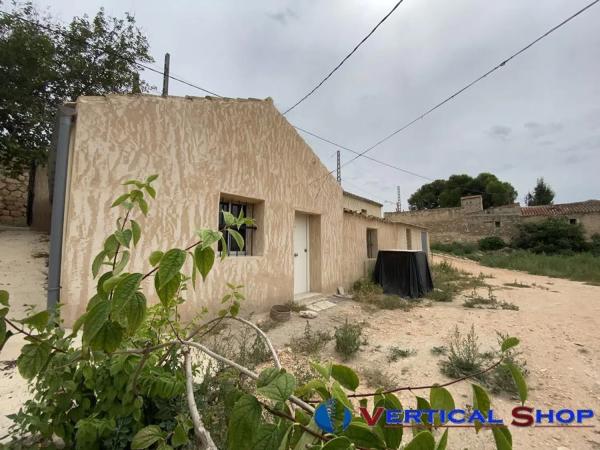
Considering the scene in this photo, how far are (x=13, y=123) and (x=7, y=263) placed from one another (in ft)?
16.6

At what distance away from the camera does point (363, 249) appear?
820 centimetres

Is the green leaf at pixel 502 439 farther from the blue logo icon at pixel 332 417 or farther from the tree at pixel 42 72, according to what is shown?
the tree at pixel 42 72

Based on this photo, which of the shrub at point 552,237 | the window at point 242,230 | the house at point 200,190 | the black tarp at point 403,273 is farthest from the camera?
the shrub at point 552,237

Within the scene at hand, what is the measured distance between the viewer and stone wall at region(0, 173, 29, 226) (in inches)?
324

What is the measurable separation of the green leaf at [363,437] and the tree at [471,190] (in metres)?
37.6

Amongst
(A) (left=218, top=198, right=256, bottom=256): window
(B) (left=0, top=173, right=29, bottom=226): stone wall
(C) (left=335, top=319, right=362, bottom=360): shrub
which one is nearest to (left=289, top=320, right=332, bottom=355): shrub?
(C) (left=335, top=319, right=362, bottom=360): shrub

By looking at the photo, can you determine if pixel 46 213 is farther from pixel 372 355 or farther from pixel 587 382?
pixel 587 382

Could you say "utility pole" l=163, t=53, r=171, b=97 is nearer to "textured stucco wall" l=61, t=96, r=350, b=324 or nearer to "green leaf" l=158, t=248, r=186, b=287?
"textured stucco wall" l=61, t=96, r=350, b=324

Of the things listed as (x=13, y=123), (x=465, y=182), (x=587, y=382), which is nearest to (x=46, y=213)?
(x=13, y=123)

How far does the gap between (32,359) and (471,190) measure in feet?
130

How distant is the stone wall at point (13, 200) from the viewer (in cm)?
823

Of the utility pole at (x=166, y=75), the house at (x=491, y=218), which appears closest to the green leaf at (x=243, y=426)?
the utility pole at (x=166, y=75)

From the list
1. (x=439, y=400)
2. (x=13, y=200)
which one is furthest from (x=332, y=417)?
(x=13, y=200)

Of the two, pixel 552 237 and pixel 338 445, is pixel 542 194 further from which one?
pixel 338 445
